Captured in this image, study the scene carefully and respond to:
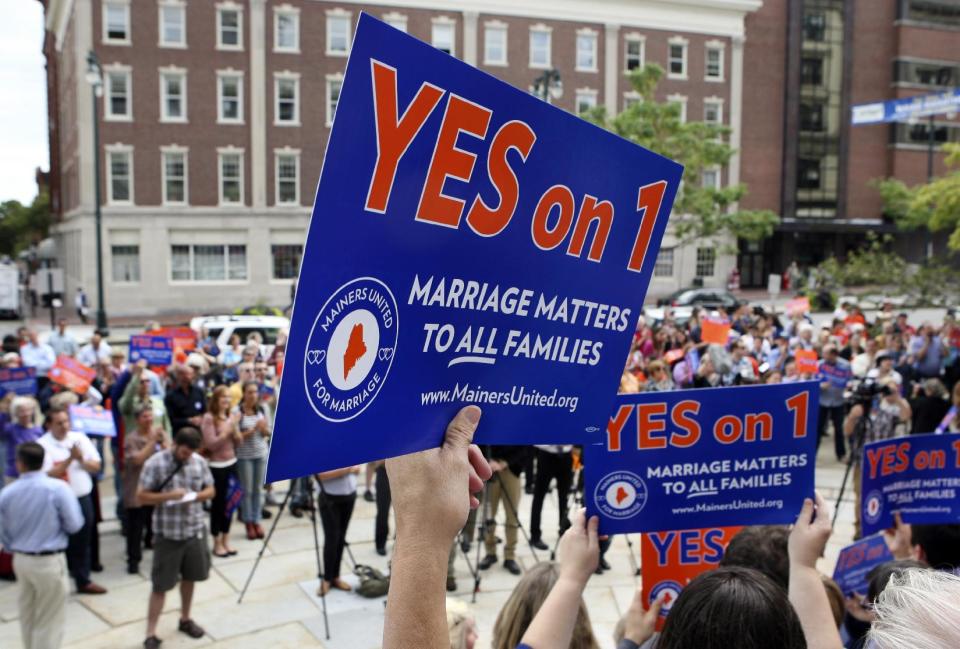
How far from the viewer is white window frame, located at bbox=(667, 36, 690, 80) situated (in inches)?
1785

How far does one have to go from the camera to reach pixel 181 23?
3766 cm

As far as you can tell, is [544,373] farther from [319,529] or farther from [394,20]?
[394,20]

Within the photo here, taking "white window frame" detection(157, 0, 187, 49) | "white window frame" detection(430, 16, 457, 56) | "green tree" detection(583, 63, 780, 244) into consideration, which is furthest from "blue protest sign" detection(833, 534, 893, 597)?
"white window frame" detection(157, 0, 187, 49)

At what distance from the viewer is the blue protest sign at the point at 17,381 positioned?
9.64m

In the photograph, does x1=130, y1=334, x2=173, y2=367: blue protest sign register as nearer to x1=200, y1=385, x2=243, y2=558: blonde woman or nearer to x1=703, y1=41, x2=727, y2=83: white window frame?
x1=200, y1=385, x2=243, y2=558: blonde woman

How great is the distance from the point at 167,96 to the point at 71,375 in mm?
31401

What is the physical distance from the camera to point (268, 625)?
23.2ft

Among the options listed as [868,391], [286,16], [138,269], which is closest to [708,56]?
[286,16]

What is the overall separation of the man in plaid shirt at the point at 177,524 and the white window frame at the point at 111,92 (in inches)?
1371

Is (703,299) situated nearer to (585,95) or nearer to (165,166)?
(585,95)

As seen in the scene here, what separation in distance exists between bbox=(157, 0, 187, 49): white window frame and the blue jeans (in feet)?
111

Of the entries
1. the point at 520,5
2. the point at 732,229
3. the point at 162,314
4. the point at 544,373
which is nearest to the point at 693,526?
the point at 544,373

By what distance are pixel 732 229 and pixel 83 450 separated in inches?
1356

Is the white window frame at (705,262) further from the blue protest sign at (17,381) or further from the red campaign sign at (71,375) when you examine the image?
the blue protest sign at (17,381)
